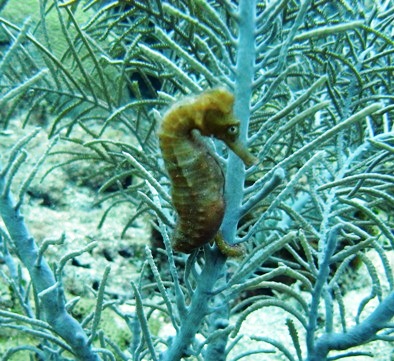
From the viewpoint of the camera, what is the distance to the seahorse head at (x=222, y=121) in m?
1.30

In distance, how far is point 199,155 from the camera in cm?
140

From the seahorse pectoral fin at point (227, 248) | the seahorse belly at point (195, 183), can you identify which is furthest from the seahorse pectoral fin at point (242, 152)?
the seahorse pectoral fin at point (227, 248)

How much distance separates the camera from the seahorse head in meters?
1.30

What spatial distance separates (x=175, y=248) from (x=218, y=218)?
0.27m

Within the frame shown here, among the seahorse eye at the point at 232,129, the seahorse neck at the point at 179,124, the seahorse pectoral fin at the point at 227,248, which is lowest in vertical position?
the seahorse pectoral fin at the point at 227,248

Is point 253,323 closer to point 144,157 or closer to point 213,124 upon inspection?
point 144,157

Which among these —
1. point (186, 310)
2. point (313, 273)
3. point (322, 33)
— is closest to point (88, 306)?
point (186, 310)

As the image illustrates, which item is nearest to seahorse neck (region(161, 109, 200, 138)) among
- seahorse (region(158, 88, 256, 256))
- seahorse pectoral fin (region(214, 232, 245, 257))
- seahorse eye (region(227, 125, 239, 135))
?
seahorse (region(158, 88, 256, 256))

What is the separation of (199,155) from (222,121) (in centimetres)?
16

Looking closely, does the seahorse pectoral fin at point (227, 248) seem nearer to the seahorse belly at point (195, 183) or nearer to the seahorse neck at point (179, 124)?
the seahorse belly at point (195, 183)

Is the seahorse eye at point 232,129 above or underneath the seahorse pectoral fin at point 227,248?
above

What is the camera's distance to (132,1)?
8.33 feet

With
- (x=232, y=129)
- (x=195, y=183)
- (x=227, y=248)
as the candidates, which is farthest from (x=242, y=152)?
(x=227, y=248)

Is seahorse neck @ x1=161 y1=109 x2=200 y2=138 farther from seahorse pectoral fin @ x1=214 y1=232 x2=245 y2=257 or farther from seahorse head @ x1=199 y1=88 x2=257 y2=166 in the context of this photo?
seahorse pectoral fin @ x1=214 y1=232 x2=245 y2=257
